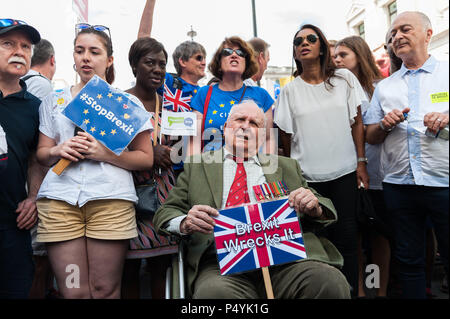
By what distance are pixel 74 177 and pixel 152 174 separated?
2.18 feet

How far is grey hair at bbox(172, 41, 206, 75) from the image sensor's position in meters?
3.96

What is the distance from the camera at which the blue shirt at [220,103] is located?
2928 millimetres

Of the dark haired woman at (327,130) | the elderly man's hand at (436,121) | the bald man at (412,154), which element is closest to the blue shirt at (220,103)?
the dark haired woman at (327,130)

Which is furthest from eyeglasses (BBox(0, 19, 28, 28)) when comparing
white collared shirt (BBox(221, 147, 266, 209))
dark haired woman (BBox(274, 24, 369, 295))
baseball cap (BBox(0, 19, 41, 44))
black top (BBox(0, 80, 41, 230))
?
dark haired woman (BBox(274, 24, 369, 295))

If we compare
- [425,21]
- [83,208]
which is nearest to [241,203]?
[83,208]

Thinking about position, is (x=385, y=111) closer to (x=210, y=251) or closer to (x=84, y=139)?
(x=210, y=251)

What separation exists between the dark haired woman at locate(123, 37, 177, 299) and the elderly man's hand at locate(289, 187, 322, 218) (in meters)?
1.12

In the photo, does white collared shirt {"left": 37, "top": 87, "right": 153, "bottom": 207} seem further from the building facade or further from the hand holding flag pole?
the building facade

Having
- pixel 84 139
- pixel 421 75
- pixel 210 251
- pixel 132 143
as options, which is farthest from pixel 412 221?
pixel 84 139

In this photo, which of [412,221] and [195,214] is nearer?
[195,214]

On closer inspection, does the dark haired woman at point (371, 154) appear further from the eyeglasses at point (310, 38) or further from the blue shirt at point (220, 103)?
the blue shirt at point (220, 103)

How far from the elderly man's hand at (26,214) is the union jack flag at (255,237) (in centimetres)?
117

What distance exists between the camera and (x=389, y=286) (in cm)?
361
